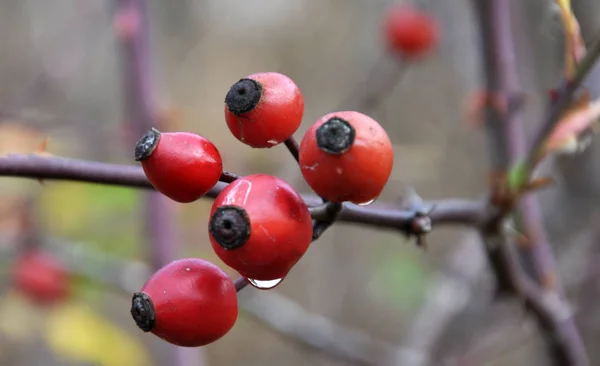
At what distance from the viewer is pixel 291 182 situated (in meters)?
2.46

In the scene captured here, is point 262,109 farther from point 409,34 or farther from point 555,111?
point 409,34

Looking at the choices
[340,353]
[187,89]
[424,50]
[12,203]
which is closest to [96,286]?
[12,203]

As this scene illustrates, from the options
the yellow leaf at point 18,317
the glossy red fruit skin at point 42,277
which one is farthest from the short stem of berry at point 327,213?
the yellow leaf at point 18,317

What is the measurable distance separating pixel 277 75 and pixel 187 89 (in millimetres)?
7076

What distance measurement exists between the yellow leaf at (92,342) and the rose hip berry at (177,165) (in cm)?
220

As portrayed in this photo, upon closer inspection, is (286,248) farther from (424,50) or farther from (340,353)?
(424,50)

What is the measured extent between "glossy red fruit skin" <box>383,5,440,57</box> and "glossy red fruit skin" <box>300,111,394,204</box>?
99.6 inches

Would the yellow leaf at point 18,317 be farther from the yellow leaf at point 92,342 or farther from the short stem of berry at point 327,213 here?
the short stem of berry at point 327,213

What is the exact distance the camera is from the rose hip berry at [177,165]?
0.76 meters

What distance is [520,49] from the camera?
2697mm

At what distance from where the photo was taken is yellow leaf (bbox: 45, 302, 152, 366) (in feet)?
8.95

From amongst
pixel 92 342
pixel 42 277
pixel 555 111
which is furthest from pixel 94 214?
pixel 555 111

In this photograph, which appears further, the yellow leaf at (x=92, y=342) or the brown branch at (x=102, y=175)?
the yellow leaf at (x=92, y=342)

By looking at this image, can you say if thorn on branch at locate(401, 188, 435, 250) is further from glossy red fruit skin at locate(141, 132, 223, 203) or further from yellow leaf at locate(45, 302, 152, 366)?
yellow leaf at locate(45, 302, 152, 366)
